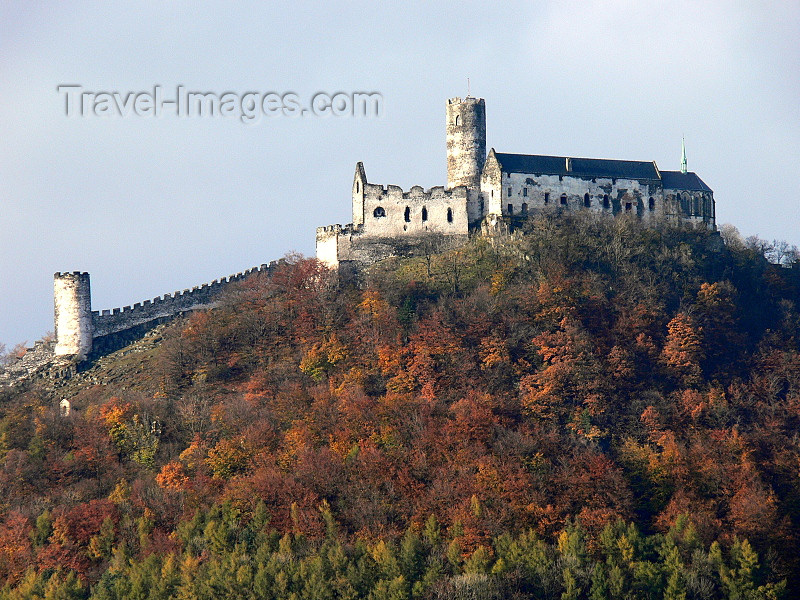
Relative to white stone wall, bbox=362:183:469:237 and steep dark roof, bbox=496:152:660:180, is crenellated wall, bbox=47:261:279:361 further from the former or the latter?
steep dark roof, bbox=496:152:660:180

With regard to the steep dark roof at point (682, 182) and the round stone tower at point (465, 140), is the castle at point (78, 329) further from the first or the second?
the steep dark roof at point (682, 182)

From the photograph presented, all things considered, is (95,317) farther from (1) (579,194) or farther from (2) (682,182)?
(2) (682,182)

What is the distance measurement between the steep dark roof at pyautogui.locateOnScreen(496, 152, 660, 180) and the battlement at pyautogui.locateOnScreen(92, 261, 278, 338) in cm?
1226

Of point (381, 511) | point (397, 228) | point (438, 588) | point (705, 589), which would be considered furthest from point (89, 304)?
point (705, 589)

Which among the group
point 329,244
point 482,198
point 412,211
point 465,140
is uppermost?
point 465,140

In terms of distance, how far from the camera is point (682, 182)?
8350 centimetres

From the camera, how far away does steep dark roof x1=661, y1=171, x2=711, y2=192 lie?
83.0m

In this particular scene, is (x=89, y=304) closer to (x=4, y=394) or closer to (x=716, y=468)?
(x=4, y=394)

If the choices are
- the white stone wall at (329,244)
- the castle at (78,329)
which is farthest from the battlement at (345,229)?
the castle at (78,329)

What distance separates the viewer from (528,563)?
61.6m

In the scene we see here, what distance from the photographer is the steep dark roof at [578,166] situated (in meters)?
80.4

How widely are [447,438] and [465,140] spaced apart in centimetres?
1969

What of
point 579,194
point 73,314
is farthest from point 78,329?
point 579,194

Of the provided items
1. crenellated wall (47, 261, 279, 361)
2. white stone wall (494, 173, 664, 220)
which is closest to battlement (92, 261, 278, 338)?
crenellated wall (47, 261, 279, 361)
